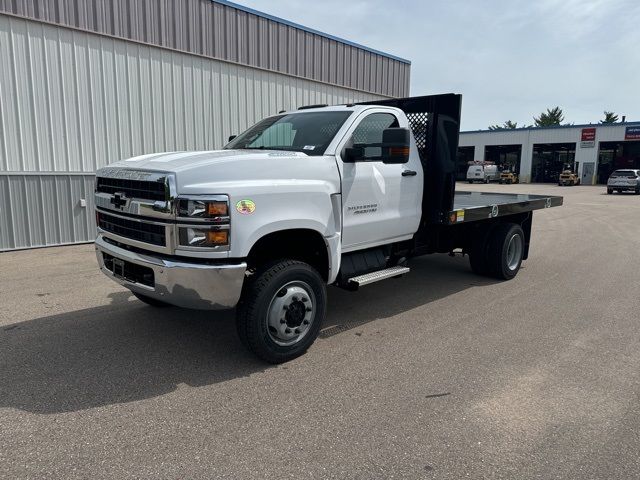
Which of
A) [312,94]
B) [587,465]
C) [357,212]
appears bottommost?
[587,465]

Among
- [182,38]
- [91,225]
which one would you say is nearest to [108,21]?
[182,38]

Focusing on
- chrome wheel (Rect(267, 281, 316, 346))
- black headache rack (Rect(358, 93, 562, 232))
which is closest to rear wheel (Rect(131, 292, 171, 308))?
chrome wheel (Rect(267, 281, 316, 346))

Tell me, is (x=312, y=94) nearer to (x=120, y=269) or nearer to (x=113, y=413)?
(x=120, y=269)

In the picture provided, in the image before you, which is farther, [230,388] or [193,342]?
[193,342]

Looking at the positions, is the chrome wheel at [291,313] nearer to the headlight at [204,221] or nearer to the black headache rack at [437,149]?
the headlight at [204,221]

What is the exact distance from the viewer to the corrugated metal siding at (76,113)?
29.6 feet

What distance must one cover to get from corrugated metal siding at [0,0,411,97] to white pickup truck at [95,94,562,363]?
6.30 m

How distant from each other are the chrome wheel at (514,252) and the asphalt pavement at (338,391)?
1040mm

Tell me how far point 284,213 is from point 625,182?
33680 mm

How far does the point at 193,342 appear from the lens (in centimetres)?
455

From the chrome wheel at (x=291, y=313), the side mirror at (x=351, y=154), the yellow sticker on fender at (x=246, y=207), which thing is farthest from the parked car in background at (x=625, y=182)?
the yellow sticker on fender at (x=246, y=207)

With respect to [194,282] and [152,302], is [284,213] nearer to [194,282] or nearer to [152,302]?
[194,282]

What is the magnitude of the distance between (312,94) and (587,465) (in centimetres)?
1280

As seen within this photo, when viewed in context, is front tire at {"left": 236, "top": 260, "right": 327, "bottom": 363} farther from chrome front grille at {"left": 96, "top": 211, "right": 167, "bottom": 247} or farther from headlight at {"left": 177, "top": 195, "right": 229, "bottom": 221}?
chrome front grille at {"left": 96, "top": 211, "right": 167, "bottom": 247}
